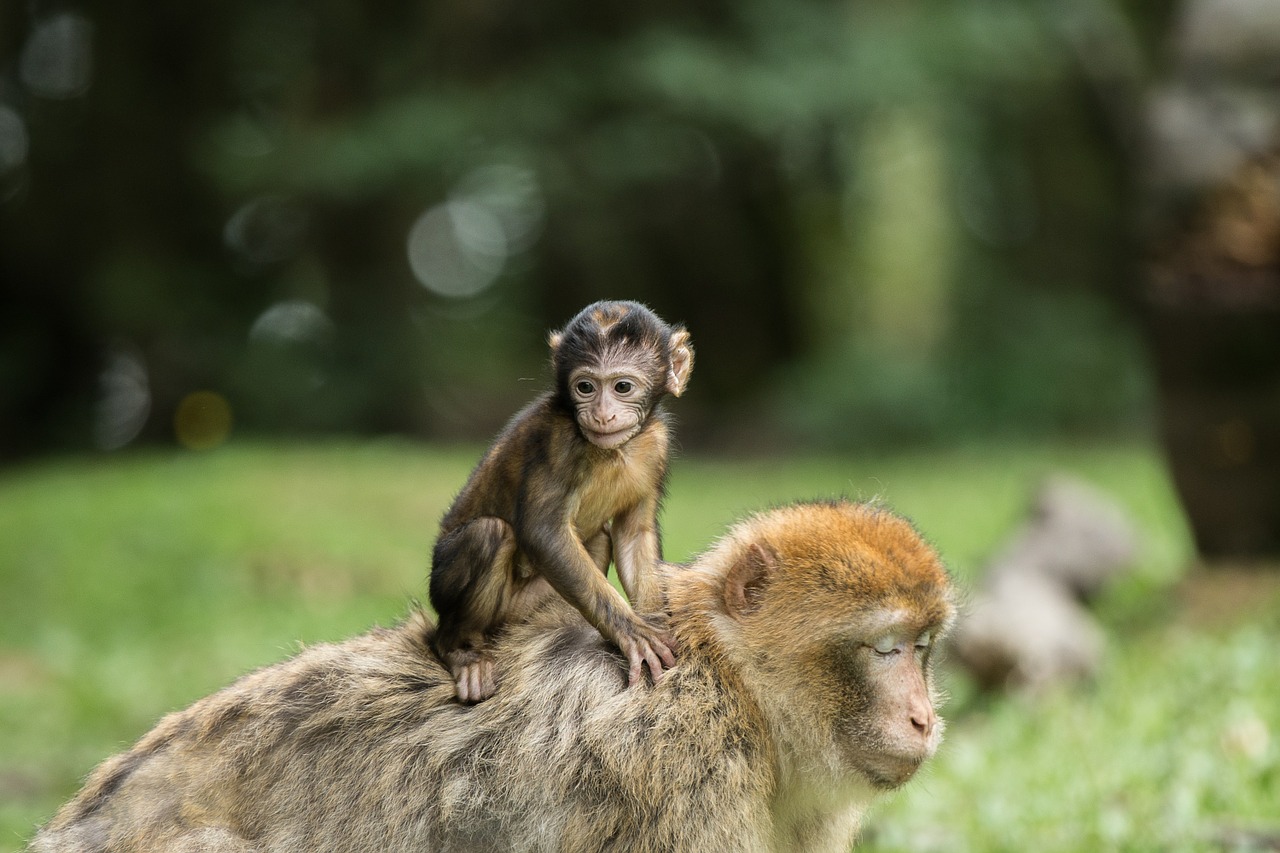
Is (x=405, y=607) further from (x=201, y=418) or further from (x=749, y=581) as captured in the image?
(x=201, y=418)

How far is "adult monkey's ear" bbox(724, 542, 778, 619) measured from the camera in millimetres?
3828

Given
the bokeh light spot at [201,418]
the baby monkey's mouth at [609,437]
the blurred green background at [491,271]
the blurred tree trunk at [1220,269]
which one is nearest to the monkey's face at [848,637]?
the baby monkey's mouth at [609,437]

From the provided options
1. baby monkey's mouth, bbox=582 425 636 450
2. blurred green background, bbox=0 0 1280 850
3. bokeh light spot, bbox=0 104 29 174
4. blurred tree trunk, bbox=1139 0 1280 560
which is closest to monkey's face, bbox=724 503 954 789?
baby monkey's mouth, bbox=582 425 636 450

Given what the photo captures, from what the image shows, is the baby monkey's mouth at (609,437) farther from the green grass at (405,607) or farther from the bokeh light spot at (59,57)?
the bokeh light spot at (59,57)

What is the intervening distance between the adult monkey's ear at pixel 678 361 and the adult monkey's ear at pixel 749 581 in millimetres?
561

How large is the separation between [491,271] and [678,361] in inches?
828

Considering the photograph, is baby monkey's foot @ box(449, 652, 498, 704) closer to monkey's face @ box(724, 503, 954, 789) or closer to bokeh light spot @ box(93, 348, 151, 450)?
monkey's face @ box(724, 503, 954, 789)

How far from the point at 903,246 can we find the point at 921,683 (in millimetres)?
17434

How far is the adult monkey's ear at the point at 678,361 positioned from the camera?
13.7ft

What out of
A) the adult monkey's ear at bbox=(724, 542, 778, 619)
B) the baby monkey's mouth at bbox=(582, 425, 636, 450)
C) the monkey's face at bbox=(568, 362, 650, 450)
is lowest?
the adult monkey's ear at bbox=(724, 542, 778, 619)

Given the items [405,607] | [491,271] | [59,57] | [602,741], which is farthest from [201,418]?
[602,741]

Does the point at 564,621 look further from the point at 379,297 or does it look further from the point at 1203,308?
the point at 379,297

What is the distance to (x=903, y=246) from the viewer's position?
20.6 meters

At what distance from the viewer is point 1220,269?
851cm
